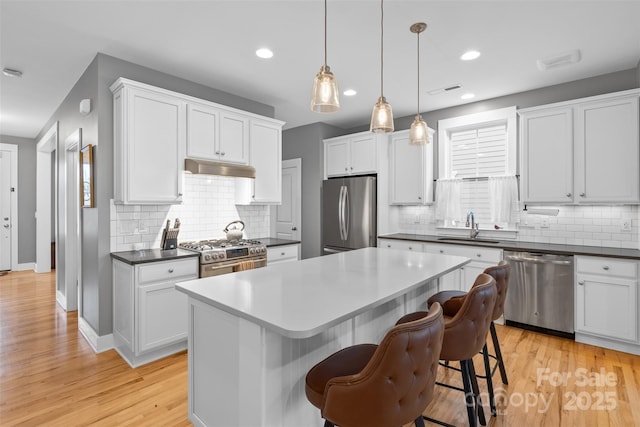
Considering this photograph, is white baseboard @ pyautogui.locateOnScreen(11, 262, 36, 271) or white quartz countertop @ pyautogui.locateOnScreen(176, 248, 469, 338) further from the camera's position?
white baseboard @ pyautogui.locateOnScreen(11, 262, 36, 271)

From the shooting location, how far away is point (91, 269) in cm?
330

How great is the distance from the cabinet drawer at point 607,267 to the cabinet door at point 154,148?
4.05 m

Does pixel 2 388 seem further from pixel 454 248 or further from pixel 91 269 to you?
pixel 454 248

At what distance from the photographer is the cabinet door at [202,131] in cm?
340

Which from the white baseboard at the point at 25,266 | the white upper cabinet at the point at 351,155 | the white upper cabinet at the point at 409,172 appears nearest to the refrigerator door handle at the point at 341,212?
the white upper cabinet at the point at 351,155

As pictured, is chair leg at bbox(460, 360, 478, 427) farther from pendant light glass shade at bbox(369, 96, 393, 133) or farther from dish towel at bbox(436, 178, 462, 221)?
dish towel at bbox(436, 178, 462, 221)

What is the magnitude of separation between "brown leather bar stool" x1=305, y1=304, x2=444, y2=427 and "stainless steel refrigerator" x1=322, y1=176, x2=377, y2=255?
3.57m

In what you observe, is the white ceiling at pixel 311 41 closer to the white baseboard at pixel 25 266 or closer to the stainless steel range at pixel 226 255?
the stainless steel range at pixel 226 255

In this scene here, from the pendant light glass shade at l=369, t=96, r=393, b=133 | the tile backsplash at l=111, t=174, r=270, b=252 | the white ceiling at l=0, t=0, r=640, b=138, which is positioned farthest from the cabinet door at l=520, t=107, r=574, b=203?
the tile backsplash at l=111, t=174, r=270, b=252

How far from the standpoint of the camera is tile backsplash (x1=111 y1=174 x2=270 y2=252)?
3.21m

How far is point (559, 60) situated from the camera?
126 inches

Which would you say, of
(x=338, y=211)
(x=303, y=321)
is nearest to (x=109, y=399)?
(x=303, y=321)

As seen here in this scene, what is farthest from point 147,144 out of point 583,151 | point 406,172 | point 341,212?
point 583,151

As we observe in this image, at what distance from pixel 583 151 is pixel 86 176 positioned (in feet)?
16.9
